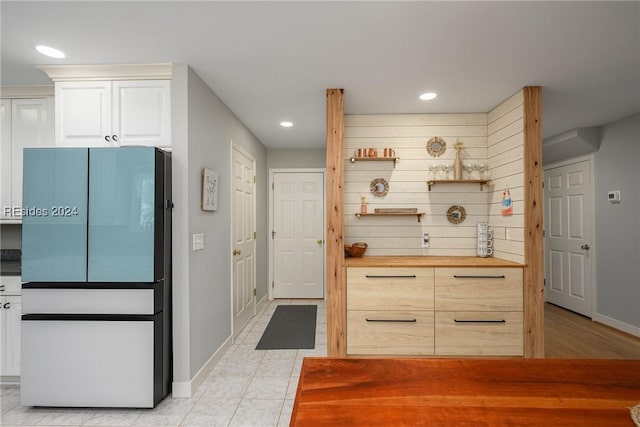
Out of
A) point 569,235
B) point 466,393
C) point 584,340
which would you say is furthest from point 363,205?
point 569,235

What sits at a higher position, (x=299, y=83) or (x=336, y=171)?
(x=299, y=83)

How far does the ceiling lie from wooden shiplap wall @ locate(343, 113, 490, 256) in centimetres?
33

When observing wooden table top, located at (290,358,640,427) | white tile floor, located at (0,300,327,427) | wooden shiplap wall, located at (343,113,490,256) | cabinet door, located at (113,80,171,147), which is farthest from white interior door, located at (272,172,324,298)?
wooden table top, located at (290,358,640,427)

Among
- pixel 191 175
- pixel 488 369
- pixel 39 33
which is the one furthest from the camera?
pixel 191 175

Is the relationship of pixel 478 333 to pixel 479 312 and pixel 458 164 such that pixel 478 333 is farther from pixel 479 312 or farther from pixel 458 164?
pixel 458 164

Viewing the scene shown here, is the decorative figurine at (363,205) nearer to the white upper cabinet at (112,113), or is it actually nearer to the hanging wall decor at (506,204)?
the hanging wall decor at (506,204)

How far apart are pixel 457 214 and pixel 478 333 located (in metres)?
1.23

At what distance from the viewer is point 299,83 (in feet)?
9.62

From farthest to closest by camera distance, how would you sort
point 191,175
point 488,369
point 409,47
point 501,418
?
point 191,175 < point 409,47 < point 488,369 < point 501,418

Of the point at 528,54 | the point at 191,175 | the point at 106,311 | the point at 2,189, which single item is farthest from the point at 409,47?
the point at 2,189

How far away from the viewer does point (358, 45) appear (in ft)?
7.50

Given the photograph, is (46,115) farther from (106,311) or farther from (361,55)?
(361,55)

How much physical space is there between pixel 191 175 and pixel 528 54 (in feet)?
8.66
